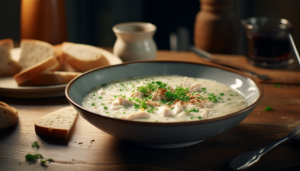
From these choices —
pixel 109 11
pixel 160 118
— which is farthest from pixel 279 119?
pixel 109 11

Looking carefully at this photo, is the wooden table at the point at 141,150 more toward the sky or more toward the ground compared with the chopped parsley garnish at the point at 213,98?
more toward the ground

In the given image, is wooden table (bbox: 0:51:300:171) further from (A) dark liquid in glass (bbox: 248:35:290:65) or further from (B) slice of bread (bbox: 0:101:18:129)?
(A) dark liquid in glass (bbox: 248:35:290:65)

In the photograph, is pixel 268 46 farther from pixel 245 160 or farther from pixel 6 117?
pixel 6 117

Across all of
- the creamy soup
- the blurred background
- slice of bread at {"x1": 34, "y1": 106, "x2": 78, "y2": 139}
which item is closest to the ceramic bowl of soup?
the creamy soup

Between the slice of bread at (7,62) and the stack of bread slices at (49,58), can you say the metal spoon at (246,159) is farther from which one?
the slice of bread at (7,62)

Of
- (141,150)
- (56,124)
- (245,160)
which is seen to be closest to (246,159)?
(245,160)

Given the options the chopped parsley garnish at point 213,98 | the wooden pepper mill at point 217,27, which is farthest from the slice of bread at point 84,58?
the wooden pepper mill at point 217,27
